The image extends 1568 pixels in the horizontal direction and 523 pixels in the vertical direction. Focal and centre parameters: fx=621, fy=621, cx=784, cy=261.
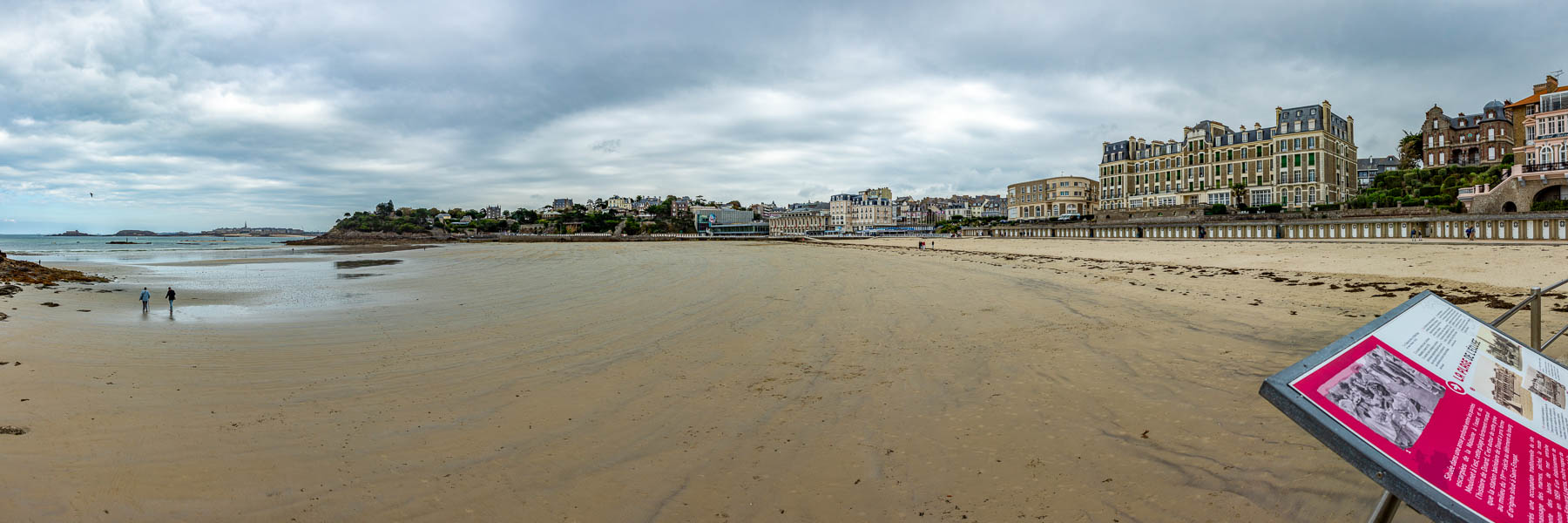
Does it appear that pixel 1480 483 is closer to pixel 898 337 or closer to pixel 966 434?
pixel 966 434

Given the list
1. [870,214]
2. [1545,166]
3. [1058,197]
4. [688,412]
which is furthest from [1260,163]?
[870,214]

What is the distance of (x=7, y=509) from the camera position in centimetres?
352

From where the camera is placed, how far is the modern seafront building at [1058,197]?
86.6 m

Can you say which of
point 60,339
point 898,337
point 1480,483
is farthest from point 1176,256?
point 60,339

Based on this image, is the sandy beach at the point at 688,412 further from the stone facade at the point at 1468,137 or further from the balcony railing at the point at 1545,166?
the stone facade at the point at 1468,137

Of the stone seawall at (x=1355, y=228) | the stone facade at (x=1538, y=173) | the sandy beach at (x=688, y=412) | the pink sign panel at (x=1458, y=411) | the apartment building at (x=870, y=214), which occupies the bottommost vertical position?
the sandy beach at (x=688, y=412)

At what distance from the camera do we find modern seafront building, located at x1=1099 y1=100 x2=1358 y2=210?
5806 cm

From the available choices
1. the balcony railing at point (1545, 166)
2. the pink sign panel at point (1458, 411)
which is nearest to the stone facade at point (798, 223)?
the balcony railing at point (1545, 166)

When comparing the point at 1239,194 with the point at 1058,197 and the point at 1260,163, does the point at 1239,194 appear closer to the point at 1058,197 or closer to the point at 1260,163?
the point at 1260,163

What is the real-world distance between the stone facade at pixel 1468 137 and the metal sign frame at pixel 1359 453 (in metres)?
66.3

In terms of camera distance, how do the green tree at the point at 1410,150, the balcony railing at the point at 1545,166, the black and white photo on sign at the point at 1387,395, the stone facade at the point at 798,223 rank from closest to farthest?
1. the black and white photo on sign at the point at 1387,395
2. the balcony railing at the point at 1545,166
3. the green tree at the point at 1410,150
4. the stone facade at the point at 798,223

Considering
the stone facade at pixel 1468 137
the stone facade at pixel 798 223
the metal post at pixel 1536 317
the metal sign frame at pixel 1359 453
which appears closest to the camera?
the metal sign frame at pixel 1359 453

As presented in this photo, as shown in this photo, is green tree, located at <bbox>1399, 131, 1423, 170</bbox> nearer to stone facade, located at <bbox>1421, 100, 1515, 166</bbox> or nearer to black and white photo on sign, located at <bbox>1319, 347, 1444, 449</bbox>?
stone facade, located at <bbox>1421, 100, 1515, 166</bbox>

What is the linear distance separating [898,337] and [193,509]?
6.96 m
